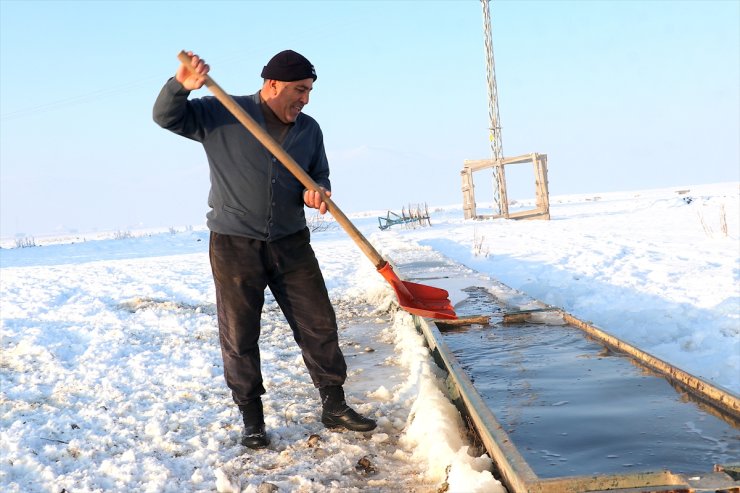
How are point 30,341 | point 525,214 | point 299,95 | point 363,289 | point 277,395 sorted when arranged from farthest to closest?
point 525,214, point 363,289, point 30,341, point 277,395, point 299,95

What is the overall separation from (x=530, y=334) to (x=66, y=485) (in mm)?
3100

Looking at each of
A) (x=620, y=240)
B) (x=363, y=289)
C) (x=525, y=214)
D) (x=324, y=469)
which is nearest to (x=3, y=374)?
(x=324, y=469)

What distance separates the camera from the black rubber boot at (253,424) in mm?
3094

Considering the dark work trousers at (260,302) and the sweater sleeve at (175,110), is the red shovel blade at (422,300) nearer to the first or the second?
the dark work trousers at (260,302)

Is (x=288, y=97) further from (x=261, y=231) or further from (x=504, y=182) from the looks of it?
(x=504, y=182)

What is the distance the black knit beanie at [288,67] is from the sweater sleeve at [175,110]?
0.40 m

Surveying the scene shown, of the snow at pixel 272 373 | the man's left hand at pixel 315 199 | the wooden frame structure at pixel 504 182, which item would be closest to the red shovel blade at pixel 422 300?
the snow at pixel 272 373

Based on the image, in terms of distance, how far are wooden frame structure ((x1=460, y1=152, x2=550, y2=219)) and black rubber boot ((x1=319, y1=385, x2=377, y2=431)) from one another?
17294 mm

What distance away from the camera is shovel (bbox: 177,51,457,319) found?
2861mm

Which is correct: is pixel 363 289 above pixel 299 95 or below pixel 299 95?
below

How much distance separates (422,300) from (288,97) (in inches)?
→ 57.1

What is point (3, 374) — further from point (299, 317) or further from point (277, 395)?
point (299, 317)

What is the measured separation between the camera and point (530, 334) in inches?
178

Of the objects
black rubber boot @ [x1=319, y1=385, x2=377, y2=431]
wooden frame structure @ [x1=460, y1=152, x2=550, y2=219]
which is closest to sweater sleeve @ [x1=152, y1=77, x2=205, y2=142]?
black rubber boot @ [x1=319, y1=385, x2=377, y2=431]
